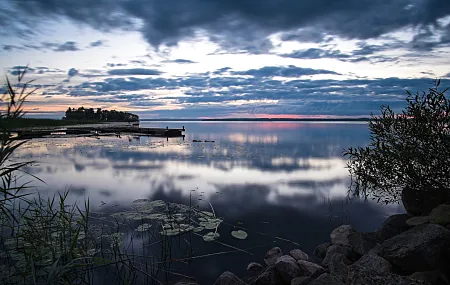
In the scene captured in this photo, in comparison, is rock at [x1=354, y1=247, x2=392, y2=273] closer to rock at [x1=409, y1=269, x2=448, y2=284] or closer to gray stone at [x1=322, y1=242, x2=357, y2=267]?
rock at [x1=409, y1=269, x2=448, y2=284]

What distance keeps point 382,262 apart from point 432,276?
88 centimetres

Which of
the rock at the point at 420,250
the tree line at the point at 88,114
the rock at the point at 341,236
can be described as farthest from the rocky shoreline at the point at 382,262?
the tree line at the point at 88,114

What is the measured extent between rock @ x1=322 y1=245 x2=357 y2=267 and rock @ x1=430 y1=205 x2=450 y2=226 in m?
2.35

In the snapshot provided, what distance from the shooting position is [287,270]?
755 cm

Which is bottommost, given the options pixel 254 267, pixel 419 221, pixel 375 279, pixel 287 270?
pixel 254 267

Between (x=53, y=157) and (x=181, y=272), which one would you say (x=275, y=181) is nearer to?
(x=181, y=272)

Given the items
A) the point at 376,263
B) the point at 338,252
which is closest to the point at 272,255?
the point at 338,252

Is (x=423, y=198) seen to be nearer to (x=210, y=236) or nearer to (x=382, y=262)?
(x=382, y=262)

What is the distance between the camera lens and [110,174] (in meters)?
22.4

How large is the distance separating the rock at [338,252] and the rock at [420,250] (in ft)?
7.78

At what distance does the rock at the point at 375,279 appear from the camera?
4.70 meters

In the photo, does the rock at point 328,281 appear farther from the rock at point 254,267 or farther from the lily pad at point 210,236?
the lily pad at point 210,236

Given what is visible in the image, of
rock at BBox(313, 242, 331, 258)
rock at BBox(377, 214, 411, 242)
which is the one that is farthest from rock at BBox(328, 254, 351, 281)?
rock at BBox(377, 214, 411, 242)

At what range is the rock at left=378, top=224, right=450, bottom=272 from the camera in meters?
5.64
